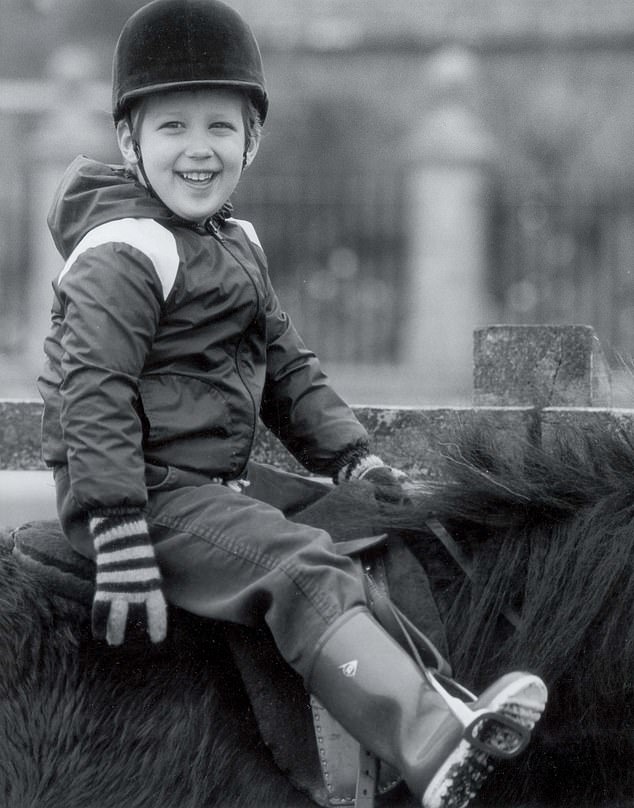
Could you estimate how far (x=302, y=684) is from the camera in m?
2.45

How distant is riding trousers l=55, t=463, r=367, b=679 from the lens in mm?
2344

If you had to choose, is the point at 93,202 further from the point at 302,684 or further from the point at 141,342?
the point at 302,684

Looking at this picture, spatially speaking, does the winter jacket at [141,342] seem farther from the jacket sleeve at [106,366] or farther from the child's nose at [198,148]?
the child's nose at [198,148]

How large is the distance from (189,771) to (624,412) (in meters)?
1.14

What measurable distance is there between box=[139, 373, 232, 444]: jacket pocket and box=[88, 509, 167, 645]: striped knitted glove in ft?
0.80

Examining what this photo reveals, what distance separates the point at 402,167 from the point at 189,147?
13.9 metres

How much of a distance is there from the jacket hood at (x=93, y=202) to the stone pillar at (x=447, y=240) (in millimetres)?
12482

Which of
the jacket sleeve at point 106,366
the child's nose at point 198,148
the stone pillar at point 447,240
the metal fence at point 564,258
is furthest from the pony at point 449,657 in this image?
the stone pillar at point 447,240

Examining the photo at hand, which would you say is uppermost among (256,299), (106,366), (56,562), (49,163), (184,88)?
(49,163)

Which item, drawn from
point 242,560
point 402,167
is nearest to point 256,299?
point 242,560

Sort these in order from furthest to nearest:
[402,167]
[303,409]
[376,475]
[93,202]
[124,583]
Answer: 1. [402,167]
2. [303,409]
3. [376,475]
4. [93,202]
5. [124,583]

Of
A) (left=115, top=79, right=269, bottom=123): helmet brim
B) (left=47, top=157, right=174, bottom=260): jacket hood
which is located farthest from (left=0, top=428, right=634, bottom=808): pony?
(left=115, top=79, right=269, bottom=123): helmet brim

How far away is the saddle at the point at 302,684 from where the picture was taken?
7.70 feet

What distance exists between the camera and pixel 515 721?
217cm
